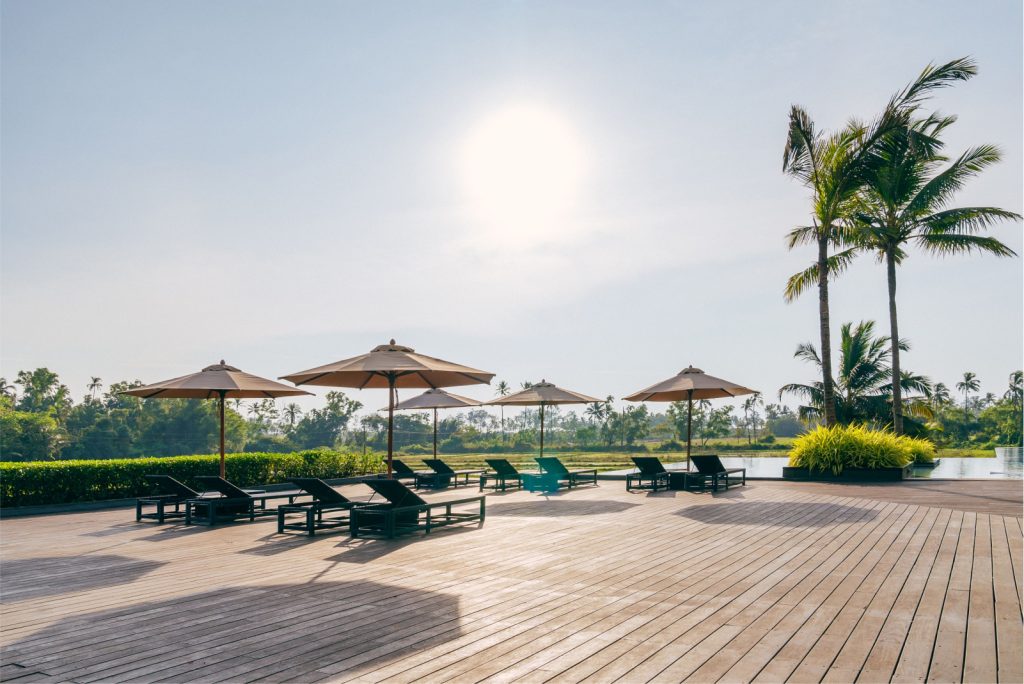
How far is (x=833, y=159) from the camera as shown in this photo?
1709 cm

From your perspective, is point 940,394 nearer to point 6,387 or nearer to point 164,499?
point 164,499

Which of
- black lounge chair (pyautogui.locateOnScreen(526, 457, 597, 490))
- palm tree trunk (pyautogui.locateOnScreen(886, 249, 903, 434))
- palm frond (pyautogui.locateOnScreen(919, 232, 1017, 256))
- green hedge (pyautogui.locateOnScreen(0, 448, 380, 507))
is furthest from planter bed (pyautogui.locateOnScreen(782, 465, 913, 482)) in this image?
green hedge (pyautogui.locateOnScreen(0, 448, 380, 507))

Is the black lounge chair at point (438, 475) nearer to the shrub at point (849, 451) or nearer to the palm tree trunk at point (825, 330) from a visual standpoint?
the shrub at point (849, 451)

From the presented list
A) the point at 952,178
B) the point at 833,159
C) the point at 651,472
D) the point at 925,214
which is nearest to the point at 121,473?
the point at 651,472

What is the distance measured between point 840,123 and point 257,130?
14.4 m

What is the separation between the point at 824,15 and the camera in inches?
403

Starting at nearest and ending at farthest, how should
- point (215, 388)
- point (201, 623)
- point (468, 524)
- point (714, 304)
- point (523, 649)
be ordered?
point (523, 649)
point (201, 623)
point (468, 524)
point (215, 388)
point (714, 304)

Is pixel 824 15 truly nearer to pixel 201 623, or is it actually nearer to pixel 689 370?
pixel 689 370

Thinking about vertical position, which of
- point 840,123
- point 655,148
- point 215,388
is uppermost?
point 840,123

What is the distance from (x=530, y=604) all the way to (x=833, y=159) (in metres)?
16.3

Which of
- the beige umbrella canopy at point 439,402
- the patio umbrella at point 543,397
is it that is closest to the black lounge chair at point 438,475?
the beige umbrella canopy at point 439,402

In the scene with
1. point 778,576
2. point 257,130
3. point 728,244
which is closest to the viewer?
point 778,576

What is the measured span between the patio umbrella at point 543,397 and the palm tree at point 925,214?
9608 millimetres

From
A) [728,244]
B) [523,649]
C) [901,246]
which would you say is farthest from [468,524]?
[901,246]
